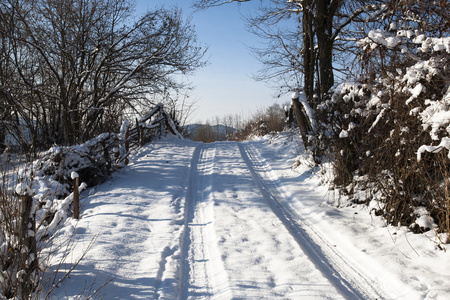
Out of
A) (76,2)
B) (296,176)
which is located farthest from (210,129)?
(296,176)

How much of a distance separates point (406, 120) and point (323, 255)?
232 cm

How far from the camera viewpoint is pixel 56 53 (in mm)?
11664

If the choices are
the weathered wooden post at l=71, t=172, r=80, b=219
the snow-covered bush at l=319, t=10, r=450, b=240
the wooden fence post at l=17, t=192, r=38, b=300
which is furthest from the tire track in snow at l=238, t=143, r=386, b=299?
the weathered wooden post at l=71, t=172, r=80, b=219

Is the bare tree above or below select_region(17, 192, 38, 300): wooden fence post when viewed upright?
above

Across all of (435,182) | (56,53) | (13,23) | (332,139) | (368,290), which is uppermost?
(13,23)

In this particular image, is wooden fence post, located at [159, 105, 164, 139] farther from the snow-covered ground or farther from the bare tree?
the snow-covered ground

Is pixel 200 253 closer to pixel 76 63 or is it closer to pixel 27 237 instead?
pixel 27 237

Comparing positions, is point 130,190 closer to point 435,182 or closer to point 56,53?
point 435,182

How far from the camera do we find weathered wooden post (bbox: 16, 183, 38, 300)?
2.88m

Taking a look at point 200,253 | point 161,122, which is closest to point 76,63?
point 161,122

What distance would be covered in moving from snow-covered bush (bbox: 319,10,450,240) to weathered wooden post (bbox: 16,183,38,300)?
4.43m

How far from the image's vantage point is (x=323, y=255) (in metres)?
4.53

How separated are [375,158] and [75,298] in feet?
16.0

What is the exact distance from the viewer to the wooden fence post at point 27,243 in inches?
112
